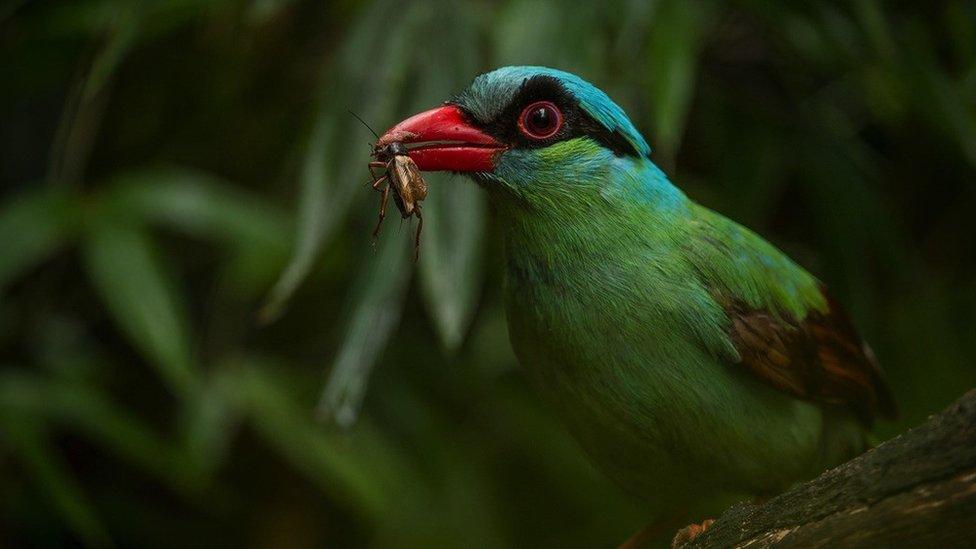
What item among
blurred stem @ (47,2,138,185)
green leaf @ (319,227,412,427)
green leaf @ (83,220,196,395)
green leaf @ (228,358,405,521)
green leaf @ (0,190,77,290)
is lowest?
green leaf @ (228,358,405,521)

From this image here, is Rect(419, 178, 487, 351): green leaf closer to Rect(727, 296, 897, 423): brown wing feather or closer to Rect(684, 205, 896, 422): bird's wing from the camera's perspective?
Rect(684, 205, 896, 422): bird's wing

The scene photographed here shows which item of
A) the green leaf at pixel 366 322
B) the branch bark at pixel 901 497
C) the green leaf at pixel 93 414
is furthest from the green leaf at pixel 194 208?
the branch bark at pixel 901 497

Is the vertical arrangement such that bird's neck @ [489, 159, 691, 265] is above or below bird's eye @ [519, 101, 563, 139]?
below

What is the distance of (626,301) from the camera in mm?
2705

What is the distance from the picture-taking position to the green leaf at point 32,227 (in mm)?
4297

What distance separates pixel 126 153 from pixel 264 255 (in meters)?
1.12

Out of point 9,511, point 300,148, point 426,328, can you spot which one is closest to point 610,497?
point 426,328

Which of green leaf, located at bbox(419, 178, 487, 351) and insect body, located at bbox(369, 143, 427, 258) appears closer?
insect body, located at bbox(369, 143, 427, 258)

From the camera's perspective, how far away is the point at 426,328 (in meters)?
5.15

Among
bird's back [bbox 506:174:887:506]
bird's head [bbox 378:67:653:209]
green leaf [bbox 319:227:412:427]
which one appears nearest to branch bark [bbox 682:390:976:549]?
bird's back [bbox 506:174:887:506]

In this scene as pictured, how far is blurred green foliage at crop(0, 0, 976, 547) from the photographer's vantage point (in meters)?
3.69

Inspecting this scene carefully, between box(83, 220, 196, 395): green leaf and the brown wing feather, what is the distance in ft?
6.46

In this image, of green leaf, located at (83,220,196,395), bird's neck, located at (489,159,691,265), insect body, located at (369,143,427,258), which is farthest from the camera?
green leaf, located at (83,220,196,395)

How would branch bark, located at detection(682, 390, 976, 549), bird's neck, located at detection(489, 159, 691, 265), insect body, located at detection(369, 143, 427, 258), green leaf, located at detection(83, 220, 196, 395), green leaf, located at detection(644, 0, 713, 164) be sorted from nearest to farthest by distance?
branch bark, located at detection(682, 390, 976, 549) < insect body, located at detection(369, 143, 427, 258) < bird's neck, located at detection(489, 159, 691, 265) < green leaf, located at detection(644, 0, 713, 164) < green leaf, located at detection(83, 220, 196, 395)
